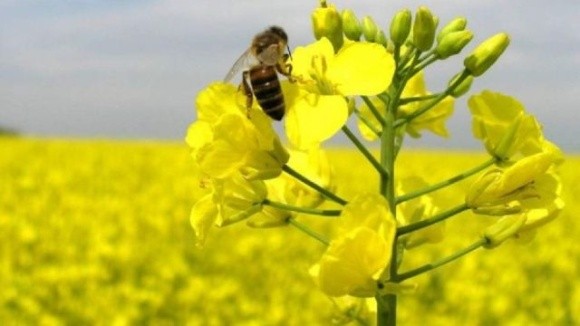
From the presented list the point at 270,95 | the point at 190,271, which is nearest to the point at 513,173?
the point at 270,95

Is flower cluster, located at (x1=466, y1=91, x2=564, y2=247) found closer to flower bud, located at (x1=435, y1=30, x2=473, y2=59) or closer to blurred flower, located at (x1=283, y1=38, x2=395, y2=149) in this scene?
flower bud, located at (x1=435, y1=30, x2=473, y2=59)

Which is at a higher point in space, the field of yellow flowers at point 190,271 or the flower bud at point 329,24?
the flower bud at point 329,24

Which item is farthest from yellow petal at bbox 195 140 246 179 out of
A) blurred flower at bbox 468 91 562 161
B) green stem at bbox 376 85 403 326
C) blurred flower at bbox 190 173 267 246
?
blurred flower at bbox 468 91 562 161

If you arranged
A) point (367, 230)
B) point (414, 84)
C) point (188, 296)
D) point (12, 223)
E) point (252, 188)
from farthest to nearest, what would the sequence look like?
point (12, 223) < point (188, 296) < point (414, 84) < point (252, 188) < point (367, 230)

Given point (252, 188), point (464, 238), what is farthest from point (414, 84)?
point (464, 238)

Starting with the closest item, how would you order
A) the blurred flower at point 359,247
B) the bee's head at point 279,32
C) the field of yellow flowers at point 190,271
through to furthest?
the blurred flower at point 359,247, the bee's head at point 279,32, the field of yellow flowers at point 190,271

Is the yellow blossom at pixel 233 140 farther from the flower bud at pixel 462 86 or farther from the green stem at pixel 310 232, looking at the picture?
the flower bud at pixel 462 86

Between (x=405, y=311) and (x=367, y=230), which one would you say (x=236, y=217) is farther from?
(x=405, y=311)

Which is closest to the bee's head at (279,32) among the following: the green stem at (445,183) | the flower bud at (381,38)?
the flower bud at (381,38)
